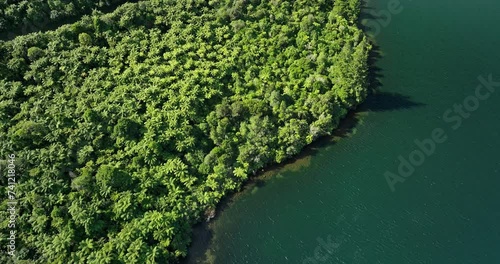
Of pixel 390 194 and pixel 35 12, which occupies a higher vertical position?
pixel 35 12

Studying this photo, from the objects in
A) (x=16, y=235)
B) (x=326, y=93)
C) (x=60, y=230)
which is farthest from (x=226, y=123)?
(x=16, y=235)

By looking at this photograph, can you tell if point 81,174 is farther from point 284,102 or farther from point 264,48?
point 264,48

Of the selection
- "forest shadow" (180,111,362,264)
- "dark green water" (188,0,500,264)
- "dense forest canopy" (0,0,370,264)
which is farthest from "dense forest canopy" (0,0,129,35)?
"dark green water" (188,0,500,264)

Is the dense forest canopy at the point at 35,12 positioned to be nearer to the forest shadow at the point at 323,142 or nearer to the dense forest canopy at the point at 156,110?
the dense forest canopy at the point at 156,110

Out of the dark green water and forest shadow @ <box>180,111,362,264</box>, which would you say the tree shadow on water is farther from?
forest shadow @ <box>180,111,362,264</box>

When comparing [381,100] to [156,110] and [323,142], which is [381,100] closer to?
[323,142]

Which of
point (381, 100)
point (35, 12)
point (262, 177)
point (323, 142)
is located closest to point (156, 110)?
point (262, 177)
